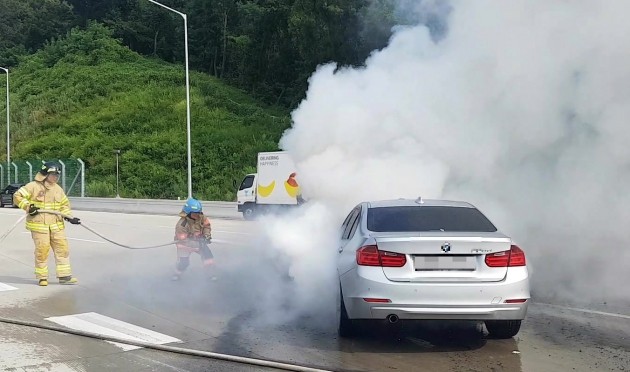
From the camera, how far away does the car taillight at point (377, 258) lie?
18.6 feet

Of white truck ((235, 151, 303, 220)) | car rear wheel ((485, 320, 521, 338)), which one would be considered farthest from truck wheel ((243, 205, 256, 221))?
car rear wheel ((485, 320, 521, 338))

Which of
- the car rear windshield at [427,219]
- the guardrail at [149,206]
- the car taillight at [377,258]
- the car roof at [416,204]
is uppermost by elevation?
the car roof at [416,204]

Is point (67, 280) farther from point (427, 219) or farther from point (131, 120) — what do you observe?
point (131, 120)

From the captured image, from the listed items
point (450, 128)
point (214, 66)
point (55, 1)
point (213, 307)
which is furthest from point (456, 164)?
point (55, 1)

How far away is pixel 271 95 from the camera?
57.0 m

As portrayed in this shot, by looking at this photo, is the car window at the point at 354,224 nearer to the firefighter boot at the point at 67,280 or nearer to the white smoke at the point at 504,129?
the white smoke at the point at 504,129

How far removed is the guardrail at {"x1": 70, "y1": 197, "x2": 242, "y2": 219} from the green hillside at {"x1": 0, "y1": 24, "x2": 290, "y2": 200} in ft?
13.7

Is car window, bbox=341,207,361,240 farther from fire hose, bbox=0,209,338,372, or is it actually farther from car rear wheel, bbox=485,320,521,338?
fire hose, bbox=0,209,338,372

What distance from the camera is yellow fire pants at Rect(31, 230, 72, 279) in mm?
9453

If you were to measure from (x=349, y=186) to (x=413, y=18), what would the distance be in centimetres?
362

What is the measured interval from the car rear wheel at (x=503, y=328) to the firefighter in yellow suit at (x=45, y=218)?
243 inches

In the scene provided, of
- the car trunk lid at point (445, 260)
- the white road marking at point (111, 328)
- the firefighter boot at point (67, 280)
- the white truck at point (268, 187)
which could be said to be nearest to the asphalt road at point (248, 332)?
the white road marking at point (111, 328)

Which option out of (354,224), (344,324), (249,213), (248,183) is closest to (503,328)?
(344,324)

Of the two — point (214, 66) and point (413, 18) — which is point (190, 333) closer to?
point (413, 18)
